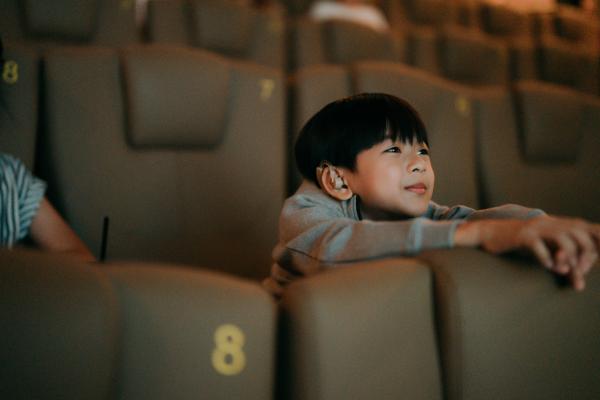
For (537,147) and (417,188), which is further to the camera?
(537,147)

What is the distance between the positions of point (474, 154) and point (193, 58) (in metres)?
0.33

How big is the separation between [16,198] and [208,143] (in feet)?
0.64

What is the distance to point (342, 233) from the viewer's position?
0.31m

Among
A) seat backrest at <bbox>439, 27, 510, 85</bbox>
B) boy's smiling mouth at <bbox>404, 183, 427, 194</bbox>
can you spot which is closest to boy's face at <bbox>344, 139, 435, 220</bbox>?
boy's smiling mouth at <bbox>404, 183, 427, 194</bbox>

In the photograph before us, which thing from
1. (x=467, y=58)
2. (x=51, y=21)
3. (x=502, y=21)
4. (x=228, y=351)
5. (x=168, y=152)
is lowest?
(x=228, y=351)

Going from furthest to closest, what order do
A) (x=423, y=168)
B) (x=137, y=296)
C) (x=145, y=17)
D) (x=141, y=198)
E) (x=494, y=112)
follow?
(x=145, y=17), (x=494, y=112), (x=141, y=198), (x=423, y=168), (x=137, y=296)

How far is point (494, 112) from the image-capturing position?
64 centimetres

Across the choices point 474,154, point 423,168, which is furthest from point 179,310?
point 474,154

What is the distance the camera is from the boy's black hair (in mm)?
377

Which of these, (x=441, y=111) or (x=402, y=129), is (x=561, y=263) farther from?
(x=441, y=111)

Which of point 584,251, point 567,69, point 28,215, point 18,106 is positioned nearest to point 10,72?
point 18,106

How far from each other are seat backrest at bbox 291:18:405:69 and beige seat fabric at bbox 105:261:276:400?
2.39 feet

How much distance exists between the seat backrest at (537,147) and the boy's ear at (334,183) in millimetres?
272

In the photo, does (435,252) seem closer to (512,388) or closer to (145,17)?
(512,388)
